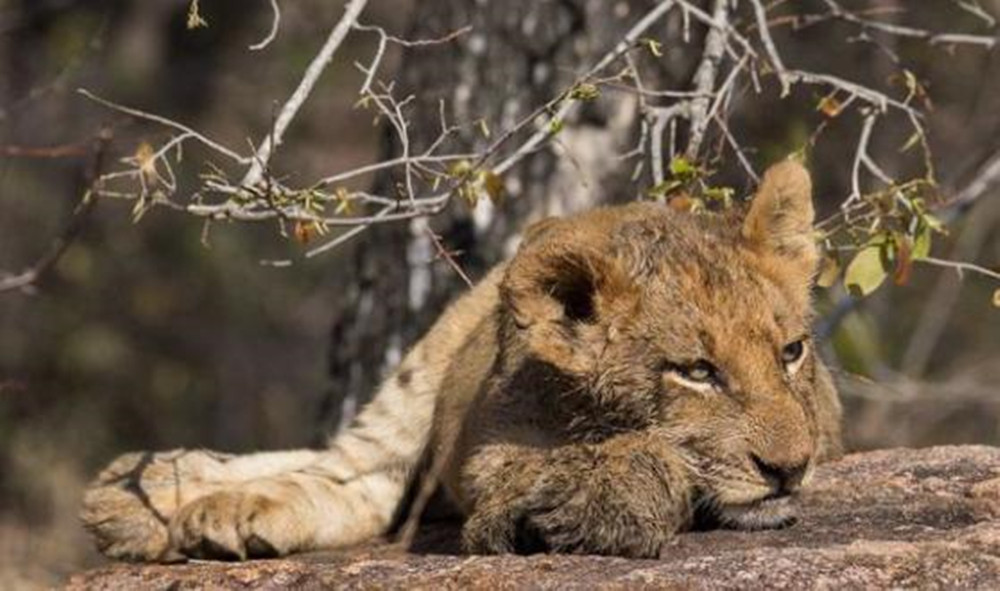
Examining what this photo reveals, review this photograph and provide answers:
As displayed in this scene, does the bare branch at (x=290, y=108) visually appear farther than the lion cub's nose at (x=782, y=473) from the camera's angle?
Yes

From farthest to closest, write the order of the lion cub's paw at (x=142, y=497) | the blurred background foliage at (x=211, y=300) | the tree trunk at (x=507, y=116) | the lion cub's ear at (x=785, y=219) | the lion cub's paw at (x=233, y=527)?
the blurred background foliage at (x=211, y=300)
the tree trunk at (x=507, y=116)
the lion cub's paw at (x=142, y=497)
the lion cub's paw at (x=233, y=527)
the lion cub's ear at (x=785, y=219)

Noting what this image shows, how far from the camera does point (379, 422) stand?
20.9ft

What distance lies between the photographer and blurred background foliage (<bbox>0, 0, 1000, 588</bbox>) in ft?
40.4

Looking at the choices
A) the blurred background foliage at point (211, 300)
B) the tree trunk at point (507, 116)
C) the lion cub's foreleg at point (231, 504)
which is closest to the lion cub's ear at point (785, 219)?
the lion cub's foreleg at point (231, 504)

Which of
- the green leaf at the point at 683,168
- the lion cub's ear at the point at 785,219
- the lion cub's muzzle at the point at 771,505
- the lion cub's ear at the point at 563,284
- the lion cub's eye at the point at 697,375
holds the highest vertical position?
the green leaf at the point at 683,168

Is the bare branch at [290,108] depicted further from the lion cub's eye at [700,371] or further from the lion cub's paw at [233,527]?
the lion cub's eye at [700,371]

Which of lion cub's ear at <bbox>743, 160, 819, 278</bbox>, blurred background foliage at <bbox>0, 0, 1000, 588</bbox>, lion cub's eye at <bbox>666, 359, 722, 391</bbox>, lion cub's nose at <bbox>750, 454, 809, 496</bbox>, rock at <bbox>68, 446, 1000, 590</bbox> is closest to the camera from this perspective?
rock at <bbox>68, 446, 1000, 590</bbox>

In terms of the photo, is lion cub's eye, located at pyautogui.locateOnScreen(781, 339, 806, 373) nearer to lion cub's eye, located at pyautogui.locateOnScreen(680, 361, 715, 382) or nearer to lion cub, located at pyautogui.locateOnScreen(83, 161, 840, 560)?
lion cub, located at pyautogui.locateOnScreen(83, 161, 840, 560)

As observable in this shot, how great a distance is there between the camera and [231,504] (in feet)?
18.2

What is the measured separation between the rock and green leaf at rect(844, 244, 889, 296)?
528mm

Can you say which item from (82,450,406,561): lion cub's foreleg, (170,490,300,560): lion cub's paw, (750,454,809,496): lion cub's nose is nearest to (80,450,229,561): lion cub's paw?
(82,450,406,561): lion cub's foreleg

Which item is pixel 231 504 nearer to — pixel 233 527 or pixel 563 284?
pixel 233 527

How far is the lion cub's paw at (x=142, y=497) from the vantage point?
5.71m

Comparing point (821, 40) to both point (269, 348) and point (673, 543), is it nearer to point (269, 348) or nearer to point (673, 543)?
point (269, 348)
